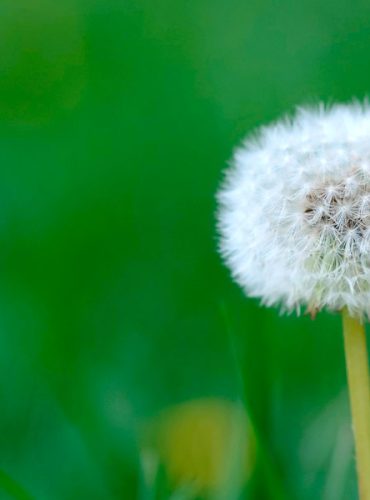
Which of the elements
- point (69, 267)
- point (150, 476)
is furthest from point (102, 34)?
point (150, 476)

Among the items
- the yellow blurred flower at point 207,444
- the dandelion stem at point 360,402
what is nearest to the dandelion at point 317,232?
the dandelion stem at point 360,402

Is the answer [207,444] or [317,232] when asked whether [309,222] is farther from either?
[207,444]

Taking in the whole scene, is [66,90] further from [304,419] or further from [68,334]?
[304,419]

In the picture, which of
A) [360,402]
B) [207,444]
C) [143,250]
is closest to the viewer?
[360,402]

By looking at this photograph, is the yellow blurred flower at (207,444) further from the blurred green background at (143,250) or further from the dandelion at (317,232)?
Result: the dandelion at (317,232)

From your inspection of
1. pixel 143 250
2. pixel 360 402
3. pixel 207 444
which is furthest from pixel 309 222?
pixel 143 250

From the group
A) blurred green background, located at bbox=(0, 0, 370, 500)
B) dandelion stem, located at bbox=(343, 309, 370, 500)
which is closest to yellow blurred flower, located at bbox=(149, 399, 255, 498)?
blurred green background, located at bbox=(0, 0, 370, 500)
